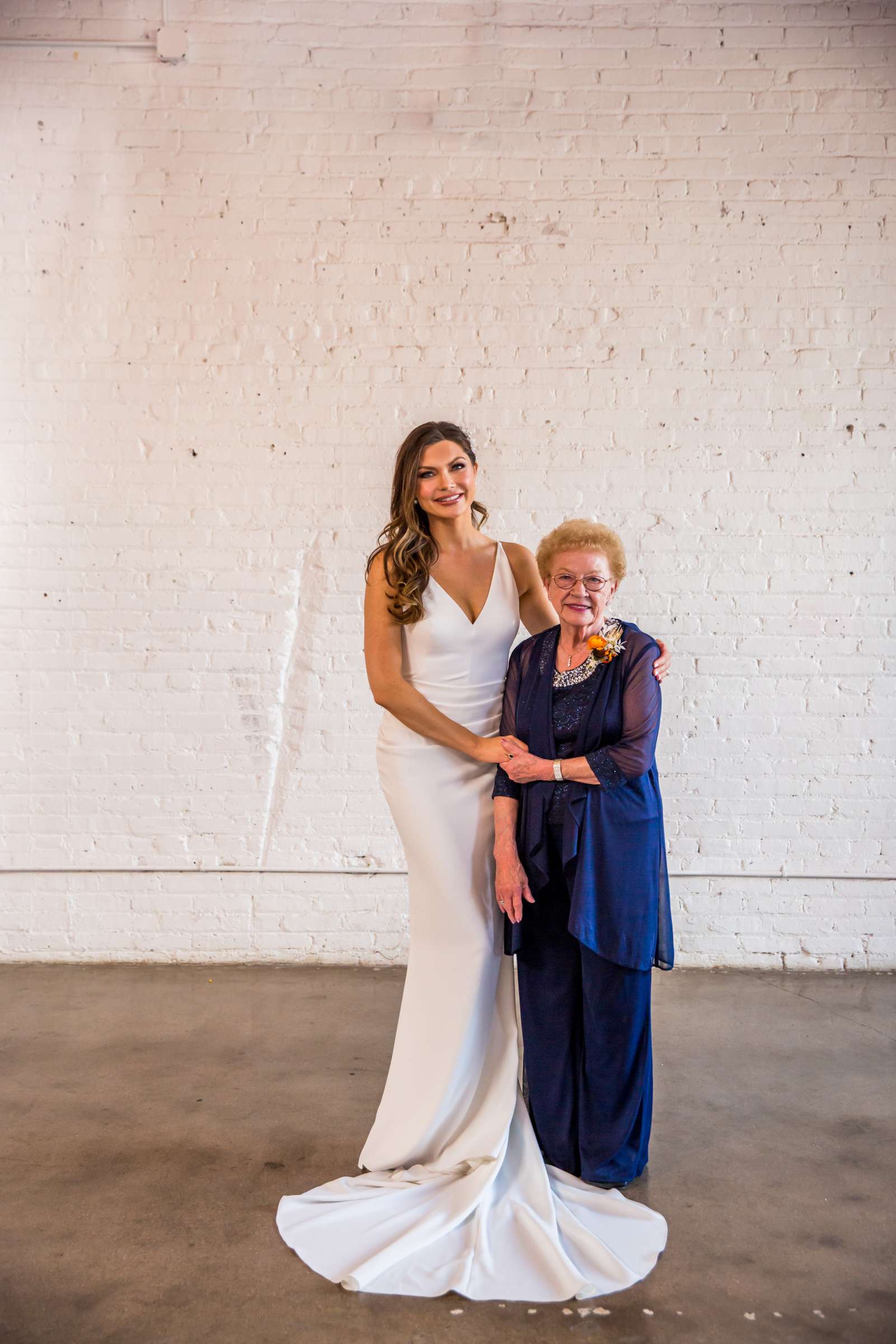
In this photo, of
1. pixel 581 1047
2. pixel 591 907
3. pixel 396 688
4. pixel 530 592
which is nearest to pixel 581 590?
pixel 530 592

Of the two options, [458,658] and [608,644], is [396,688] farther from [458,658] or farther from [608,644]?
[608,644]

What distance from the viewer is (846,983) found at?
13.7 ft

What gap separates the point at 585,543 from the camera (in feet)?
8.37

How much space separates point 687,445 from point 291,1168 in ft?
9.96

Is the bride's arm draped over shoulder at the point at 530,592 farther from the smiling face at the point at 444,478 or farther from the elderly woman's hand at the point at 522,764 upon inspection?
the elderly woman's hand at the point at 522,764

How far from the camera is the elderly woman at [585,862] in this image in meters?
2.50

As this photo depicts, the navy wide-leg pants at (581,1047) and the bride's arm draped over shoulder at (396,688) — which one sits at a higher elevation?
the bride's arm draped over shoulder at (396,688)

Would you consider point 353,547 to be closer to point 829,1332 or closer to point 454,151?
point 454,151

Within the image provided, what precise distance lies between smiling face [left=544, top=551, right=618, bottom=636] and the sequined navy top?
9 centimetres

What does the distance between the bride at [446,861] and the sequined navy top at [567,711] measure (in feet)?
0.52

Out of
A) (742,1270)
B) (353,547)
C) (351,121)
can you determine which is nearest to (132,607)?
(353,547)

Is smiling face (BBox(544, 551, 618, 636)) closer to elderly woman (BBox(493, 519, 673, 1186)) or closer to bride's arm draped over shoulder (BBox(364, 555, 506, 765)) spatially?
elderly woman (BBox(493, 519, 673, 1186))

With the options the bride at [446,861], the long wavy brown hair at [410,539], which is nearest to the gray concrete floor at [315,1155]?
the bride at [446,861]

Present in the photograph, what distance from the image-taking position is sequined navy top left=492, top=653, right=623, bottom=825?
8.39 feet
